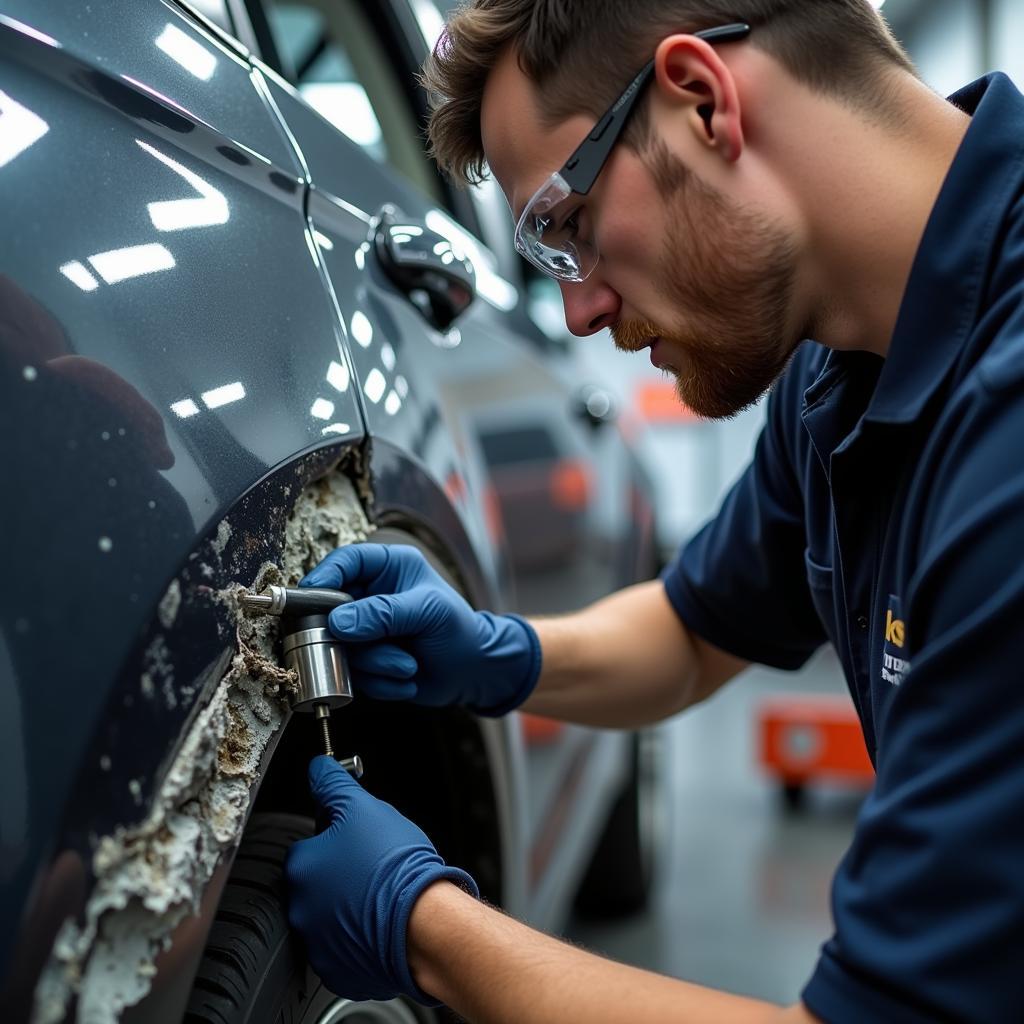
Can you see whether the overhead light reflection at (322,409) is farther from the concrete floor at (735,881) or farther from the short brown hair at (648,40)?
the concrete floor at (735,881)

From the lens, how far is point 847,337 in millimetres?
1036

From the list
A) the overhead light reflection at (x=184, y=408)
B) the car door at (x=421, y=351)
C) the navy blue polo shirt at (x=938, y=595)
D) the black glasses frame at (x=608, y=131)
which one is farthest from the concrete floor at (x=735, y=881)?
the overhead light reflection at (x=184, y=408)

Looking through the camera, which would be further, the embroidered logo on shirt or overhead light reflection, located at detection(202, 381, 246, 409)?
the embroidered logo on shirt

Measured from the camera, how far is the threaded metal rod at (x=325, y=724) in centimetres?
88

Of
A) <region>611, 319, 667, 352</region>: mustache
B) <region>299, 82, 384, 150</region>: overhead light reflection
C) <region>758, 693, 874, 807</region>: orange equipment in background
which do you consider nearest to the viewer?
<region>611, 319, 667, 352</region>: mustache

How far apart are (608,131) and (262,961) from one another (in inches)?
29.3

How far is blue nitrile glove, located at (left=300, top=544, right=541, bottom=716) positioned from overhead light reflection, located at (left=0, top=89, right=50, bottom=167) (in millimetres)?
393

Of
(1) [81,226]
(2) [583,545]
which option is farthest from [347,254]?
(2) [583,545]

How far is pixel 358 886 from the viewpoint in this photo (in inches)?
34.7

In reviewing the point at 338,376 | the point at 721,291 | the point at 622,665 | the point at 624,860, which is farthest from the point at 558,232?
the point at 624,860

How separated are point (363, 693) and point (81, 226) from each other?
53 cm

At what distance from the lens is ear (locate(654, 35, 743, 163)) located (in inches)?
36.3

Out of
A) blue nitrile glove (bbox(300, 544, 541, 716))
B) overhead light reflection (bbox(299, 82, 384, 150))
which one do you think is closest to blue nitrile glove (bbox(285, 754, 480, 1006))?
blue nitrile glove (bbox(300, 544, 541, 716))

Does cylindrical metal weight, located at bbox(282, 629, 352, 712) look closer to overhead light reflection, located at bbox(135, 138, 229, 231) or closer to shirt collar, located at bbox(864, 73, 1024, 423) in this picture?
overhead light reflection, located at bbox(135, 138, 229, 231)
